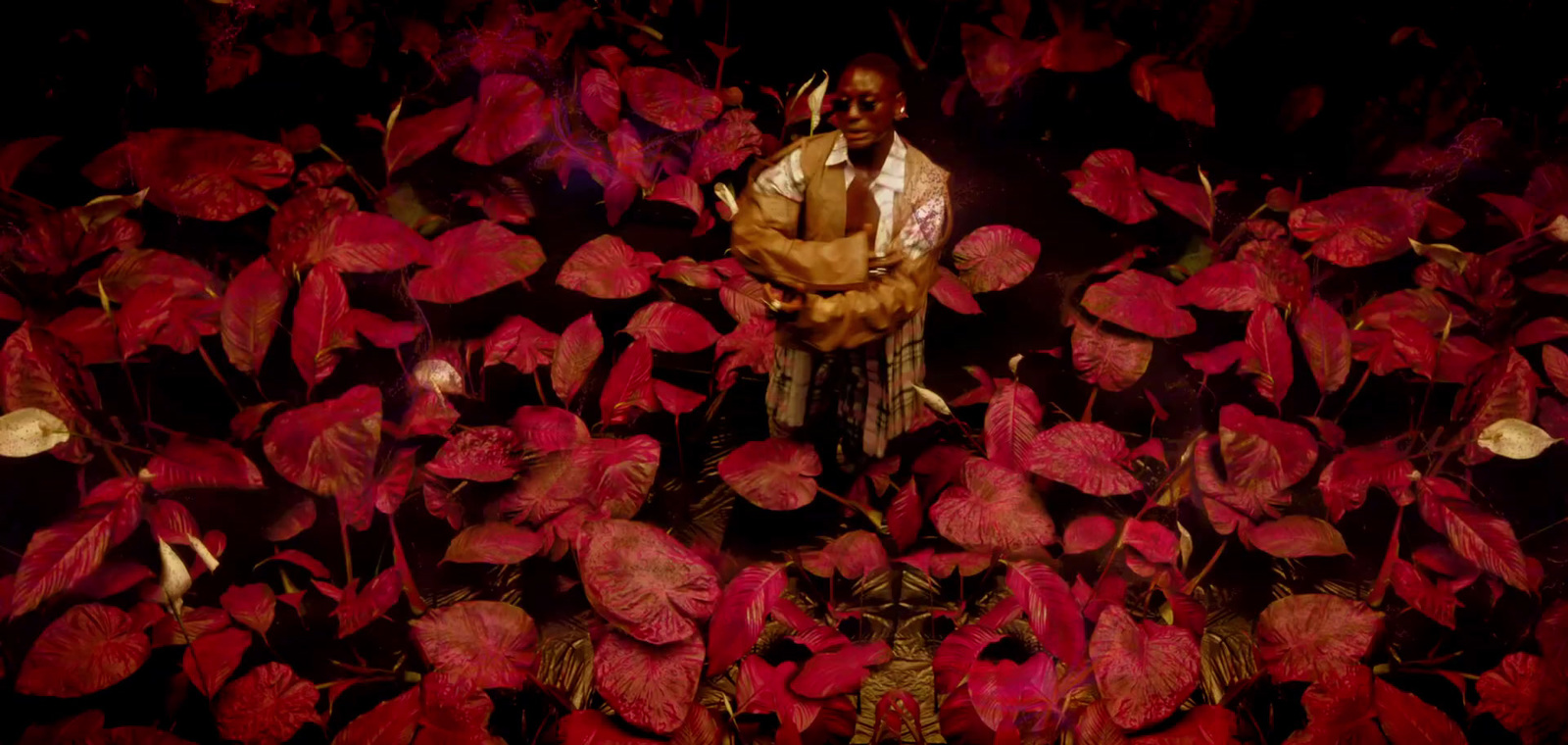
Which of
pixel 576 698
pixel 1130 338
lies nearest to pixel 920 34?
pixel 1130 338

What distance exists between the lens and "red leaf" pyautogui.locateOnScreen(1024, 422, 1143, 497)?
3.25 feet

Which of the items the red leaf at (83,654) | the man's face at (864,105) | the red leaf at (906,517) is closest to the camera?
the man's face at (864,105)

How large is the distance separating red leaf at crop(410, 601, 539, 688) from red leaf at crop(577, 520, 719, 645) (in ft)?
0.32

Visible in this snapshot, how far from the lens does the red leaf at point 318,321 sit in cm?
97

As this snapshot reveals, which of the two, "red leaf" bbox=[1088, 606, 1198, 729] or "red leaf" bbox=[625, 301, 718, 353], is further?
"red leaf" bbox=[625, 301, 718, 353]

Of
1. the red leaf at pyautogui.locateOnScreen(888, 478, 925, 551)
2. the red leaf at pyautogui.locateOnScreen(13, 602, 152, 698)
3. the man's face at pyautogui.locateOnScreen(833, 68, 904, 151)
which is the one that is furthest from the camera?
the red leaf at pyautogui.locateOnScreen(888, 478, 925, 551)

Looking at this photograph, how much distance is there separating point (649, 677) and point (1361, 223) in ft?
2.96

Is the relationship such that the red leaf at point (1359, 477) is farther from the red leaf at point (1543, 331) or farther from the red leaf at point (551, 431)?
the red leaf at point (551, 431)

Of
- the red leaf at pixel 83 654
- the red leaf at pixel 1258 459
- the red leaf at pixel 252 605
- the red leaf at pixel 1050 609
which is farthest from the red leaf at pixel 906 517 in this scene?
the red leaf at pixel 83 654

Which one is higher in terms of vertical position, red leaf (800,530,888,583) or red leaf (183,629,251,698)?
red leaf (800,530,888,583)

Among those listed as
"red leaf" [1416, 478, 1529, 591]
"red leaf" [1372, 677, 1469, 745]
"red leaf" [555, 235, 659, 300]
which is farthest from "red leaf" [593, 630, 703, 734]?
"red leaf" [1416, 478, 1529, 591]

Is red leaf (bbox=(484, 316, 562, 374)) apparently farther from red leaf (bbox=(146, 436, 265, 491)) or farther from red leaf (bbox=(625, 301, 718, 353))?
red leaf (bbox=(146, 436, 265, 491))

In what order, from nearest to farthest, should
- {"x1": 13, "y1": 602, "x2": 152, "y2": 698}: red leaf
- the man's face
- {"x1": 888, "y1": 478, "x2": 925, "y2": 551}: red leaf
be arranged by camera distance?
1. the man's face
2. {"x1": 13, "y1": 602, "x2": 152, "y2": 698}: red leaf
3. {"x1": 888, "y1": 478, "x2": 925, "y2": 551}: red leaf

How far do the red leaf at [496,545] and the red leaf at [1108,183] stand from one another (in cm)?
68
